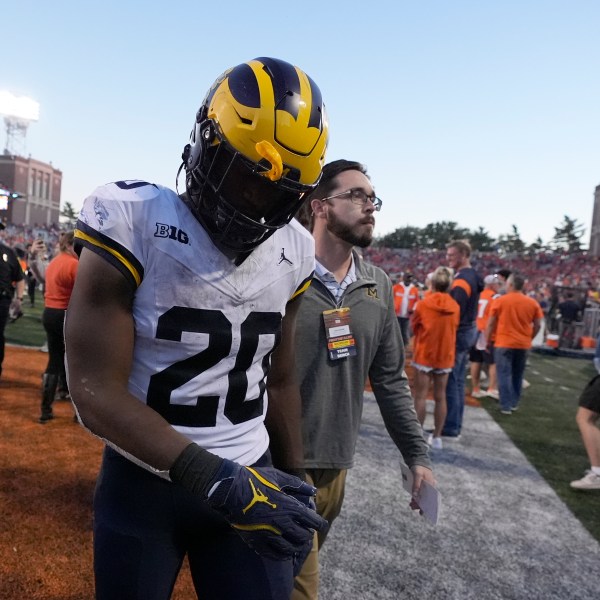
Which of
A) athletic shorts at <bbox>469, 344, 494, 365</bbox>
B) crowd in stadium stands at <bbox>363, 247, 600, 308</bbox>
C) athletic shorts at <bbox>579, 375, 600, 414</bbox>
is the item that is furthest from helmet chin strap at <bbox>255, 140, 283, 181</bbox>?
crowd in stadium stands at <bbox>363, 247, 600, 308</bbox>

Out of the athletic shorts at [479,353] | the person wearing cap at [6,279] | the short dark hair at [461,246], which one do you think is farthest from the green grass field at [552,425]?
the person wearing cap at [6,279]

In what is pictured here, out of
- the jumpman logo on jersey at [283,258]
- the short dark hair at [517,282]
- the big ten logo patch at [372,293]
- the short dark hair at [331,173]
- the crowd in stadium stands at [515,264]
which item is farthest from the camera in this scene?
the crowd in stadium stands at [515,264]

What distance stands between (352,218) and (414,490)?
46.2 inches

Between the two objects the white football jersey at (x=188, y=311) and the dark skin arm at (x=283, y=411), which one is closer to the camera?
the white football jersey at (x=188, y=311)

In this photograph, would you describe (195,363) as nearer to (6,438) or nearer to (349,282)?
(349,282)

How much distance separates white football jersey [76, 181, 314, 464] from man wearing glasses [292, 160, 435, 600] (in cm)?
79

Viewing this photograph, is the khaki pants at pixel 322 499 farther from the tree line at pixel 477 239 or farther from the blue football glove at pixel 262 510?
the tree line at pixel 477 239

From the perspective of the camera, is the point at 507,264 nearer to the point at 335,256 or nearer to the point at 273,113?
the point at 335,256

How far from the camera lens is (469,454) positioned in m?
5.80

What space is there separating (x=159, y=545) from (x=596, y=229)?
5758cm

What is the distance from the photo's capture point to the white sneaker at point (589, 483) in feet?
16.1

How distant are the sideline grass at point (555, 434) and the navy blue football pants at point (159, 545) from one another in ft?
11.7

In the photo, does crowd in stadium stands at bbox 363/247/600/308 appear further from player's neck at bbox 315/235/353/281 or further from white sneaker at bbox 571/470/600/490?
player's neck at bbox 315/235/353/281

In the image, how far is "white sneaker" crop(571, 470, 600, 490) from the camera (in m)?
4.92
